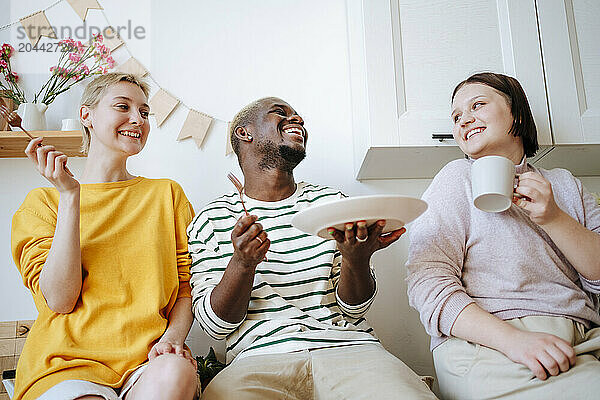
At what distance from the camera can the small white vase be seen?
1.81 m

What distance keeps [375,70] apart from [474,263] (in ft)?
2.08

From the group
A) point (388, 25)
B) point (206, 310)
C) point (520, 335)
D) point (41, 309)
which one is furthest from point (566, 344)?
point (41, 309)

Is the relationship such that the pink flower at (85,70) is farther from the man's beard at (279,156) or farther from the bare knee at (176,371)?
the bare knee at (176,371)

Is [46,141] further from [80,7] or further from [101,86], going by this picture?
[80,7]

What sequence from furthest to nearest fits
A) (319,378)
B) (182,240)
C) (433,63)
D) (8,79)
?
(8,79), (433,63), (182,240), (319,378)

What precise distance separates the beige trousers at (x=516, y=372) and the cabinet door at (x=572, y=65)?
64 centimetres

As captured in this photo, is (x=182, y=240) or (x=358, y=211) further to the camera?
(x=182, y=240)

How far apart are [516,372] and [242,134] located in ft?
3.08

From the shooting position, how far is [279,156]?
164 cm

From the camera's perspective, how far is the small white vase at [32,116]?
1812mm

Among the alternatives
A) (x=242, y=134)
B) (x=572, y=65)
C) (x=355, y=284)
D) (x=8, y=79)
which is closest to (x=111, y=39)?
(x=8, y=79)

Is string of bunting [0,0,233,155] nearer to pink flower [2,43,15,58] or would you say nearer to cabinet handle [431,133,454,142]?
pink flower [2,43,15,58]

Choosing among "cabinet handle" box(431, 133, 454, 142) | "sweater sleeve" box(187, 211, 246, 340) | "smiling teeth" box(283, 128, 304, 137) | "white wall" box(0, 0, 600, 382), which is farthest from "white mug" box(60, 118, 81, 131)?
"cabinet handle" box(431, 133, 454, 142)

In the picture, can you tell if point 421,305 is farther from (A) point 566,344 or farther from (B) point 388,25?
(B) point 388,25
